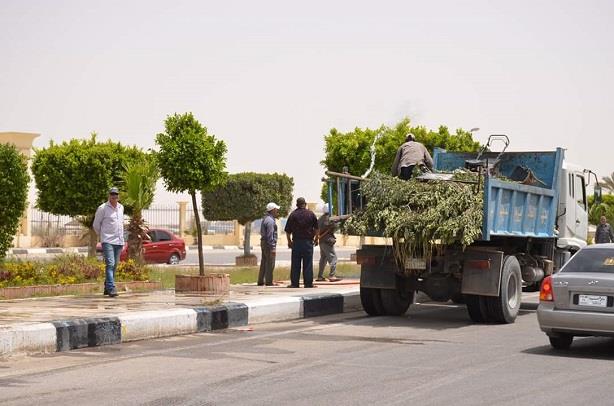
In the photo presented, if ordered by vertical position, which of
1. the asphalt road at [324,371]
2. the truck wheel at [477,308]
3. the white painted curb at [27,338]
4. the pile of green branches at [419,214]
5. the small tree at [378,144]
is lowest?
the asphalt road at [324,371]

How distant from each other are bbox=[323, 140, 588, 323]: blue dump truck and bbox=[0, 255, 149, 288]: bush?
5.15 metres

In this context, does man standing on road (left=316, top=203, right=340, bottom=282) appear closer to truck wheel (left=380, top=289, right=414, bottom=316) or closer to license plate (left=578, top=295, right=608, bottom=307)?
truck wheel (left=380, top=289, right=414, bottom=316)

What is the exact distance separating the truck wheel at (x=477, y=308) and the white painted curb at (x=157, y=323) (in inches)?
169

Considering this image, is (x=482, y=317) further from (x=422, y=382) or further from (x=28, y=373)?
(x=28, y=373)

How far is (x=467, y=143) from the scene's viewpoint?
34.9 metres

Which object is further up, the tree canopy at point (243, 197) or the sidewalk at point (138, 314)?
the tree canopy at point (243, 197)

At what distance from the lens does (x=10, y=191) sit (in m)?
18.8

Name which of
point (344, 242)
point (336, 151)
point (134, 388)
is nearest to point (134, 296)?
point (134, 388)

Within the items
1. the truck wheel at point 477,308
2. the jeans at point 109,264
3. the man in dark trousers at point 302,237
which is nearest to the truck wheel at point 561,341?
the truck wheel at point 477,308

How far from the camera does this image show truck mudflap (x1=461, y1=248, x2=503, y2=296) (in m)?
15.3

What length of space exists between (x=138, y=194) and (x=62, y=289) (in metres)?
5.14

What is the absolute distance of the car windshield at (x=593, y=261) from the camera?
1214cm

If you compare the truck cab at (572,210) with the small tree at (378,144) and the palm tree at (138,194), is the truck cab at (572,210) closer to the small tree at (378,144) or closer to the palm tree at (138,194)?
the palm tree at (138,194)

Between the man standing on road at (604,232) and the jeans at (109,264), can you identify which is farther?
the man standing on road at (604,232)
